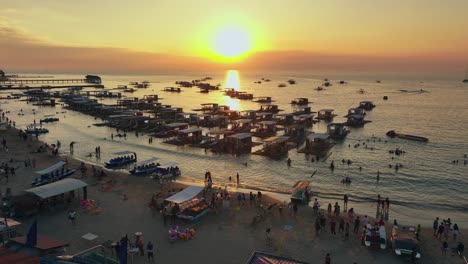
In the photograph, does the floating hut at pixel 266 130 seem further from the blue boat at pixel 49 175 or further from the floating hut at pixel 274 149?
the blue boat at pixel 49 175

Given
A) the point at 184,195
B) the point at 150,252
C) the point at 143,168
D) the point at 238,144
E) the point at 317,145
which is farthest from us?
the point at 317,145


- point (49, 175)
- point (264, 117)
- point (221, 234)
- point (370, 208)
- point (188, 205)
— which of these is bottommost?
point (370, 208)

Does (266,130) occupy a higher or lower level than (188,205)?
higher

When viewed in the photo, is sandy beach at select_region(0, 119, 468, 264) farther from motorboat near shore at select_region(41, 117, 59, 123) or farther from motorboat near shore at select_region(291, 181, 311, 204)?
motorboat near shore at select_region(41, 117, 59, 123)

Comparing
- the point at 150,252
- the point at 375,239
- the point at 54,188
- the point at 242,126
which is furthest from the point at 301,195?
the point at 242,126

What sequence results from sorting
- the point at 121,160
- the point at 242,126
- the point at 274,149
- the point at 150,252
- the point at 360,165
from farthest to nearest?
the point at 242,126 → the point at 274,149 → the point at 360,165 → the point at 121,160 → the point at 150,252

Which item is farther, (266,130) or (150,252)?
(266,130)

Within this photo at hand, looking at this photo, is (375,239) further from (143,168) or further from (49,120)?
(49,120)
